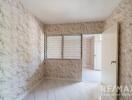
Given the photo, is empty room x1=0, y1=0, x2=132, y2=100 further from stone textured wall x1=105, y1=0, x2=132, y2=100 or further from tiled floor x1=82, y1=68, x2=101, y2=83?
tiled floor x1=82, y1=68, x2=101, y2=83

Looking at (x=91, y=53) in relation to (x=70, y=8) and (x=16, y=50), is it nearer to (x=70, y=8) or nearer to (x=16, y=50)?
(x=70, y=8)

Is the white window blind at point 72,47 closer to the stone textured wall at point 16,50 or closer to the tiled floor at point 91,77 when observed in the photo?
the tiled floor at point 91,77

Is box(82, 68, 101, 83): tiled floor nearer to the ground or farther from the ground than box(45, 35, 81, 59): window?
nearer to the ground

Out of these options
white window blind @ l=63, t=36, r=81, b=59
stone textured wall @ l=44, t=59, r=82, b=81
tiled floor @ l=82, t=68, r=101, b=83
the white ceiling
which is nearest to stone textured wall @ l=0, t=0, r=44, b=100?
the white ceiling

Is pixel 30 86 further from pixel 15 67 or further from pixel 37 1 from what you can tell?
pixel 37 1

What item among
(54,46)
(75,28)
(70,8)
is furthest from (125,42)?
(54,46)

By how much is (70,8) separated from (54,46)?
6.72 feet

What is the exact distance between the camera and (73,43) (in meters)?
4.62

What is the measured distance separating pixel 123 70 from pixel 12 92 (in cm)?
258

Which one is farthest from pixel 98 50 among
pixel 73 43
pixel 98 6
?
pixel 98 6

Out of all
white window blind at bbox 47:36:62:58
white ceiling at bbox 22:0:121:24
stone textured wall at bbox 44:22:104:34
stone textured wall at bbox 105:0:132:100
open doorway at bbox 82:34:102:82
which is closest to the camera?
stone textured wall at bbox 105:0:132:100

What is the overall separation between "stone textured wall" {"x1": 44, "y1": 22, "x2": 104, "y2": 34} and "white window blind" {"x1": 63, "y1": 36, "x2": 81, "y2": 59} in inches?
12.0

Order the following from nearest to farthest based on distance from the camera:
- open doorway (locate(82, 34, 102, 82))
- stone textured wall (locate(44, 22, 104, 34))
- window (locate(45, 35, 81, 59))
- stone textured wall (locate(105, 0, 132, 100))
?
stone textured wall (locate(105, 0, 132, 100)), stone textured wall (locate(44, 22, 104, 34)), window (locate(45, 35, 81, 59)), open doorway (locate(82, 34, 102, 82))

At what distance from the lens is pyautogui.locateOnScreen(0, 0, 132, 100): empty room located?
2.31m
